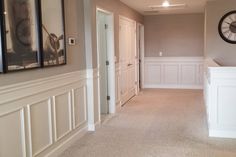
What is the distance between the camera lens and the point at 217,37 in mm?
6648

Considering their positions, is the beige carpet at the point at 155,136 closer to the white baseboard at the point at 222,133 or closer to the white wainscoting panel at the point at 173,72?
the white baseboard at the point at 222,133

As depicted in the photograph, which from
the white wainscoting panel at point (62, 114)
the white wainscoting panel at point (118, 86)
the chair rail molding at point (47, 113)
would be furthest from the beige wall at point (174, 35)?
the white wainscoting panel at point (62, 114)

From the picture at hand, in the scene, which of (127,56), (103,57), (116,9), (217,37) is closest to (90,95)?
(103,57)

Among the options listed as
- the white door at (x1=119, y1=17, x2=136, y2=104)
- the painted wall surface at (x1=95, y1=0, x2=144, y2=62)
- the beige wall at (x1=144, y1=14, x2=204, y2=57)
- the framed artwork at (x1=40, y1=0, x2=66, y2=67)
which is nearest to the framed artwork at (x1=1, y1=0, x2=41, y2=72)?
the framed artwork at (x1=40, y1=0, x2=66, y2=67)

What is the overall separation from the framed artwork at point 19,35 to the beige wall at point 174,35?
6492 millimetres

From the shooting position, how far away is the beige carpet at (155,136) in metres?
3.77

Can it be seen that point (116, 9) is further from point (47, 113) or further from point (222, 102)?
point (47, 113)

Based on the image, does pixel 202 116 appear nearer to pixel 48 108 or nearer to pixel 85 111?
pixel 85 111

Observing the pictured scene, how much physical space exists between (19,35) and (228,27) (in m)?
5.10

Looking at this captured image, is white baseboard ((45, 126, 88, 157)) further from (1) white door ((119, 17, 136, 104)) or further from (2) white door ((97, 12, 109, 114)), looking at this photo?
(1) white door ((119, 17, 136, 104))

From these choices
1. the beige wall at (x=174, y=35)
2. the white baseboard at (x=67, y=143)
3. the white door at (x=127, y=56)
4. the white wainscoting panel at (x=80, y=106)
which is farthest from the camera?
the beige wall at (x=174, y=35)

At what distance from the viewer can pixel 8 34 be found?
2719mm

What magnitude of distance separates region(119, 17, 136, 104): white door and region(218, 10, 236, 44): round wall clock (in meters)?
2.15

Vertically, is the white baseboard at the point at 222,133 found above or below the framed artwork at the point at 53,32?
below
